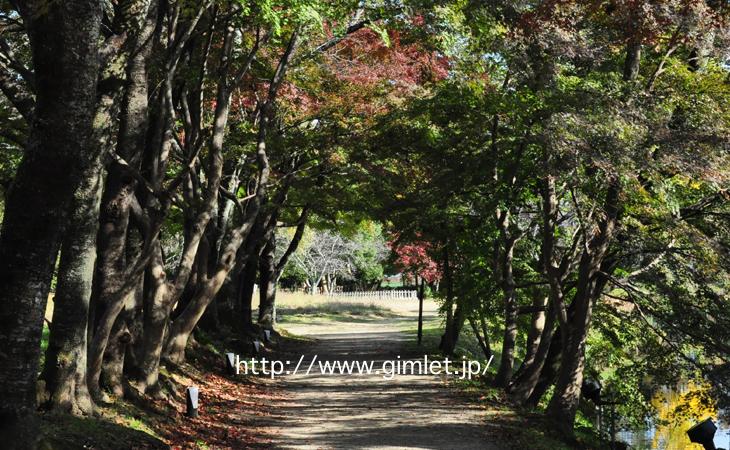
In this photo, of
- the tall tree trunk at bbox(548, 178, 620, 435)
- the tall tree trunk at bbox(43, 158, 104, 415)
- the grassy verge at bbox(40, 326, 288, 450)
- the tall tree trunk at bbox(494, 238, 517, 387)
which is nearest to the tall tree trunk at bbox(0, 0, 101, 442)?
the grassy verge at bbox(40, 326, 288, 450)

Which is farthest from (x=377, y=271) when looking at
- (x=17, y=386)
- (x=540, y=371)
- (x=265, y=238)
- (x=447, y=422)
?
(x=17, y=386)

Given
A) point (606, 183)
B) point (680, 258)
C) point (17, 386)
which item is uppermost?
point (606, 183)

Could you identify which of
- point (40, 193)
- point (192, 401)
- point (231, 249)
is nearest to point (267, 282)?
point (231, 249)

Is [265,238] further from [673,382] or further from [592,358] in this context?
[673,382]

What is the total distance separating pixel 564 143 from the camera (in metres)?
11.0

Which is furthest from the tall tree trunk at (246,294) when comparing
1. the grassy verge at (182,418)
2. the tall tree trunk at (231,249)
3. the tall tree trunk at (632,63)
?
the tall tree trunk at (632,63)

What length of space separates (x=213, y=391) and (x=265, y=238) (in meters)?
10.2

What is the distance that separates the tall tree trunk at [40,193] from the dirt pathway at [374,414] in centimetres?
604

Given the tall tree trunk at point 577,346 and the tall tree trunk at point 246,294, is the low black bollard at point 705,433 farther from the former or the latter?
the tall tree trunk at point 246,294

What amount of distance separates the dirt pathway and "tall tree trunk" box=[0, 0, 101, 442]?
6.04 m

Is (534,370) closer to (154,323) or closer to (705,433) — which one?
(705,433)

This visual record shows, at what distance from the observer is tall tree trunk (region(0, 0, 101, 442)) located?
5066 millimetres

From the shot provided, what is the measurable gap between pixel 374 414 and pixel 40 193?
9.26 m

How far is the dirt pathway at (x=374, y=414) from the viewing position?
36.3 feet
